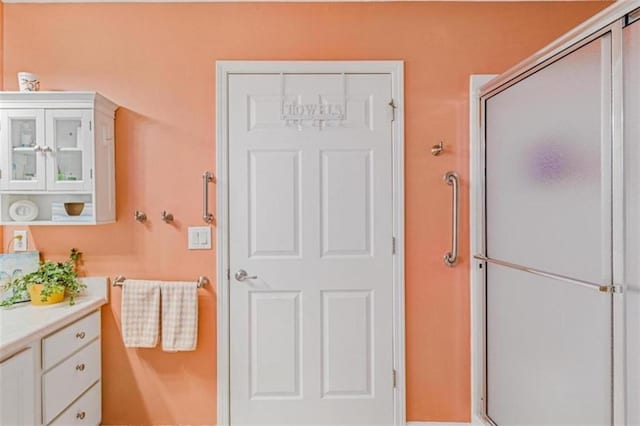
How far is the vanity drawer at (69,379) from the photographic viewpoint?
185 centimetres

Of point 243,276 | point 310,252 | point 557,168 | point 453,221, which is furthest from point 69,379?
point 557,168

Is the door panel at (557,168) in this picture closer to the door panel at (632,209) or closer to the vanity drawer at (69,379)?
the door panel at (632,209)

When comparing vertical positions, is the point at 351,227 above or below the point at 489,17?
below

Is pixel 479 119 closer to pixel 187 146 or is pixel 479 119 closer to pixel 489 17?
pixel 489 17

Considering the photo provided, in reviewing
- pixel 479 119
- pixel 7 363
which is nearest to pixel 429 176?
pixel 479 119

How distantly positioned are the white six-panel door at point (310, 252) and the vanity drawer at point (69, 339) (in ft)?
2.45

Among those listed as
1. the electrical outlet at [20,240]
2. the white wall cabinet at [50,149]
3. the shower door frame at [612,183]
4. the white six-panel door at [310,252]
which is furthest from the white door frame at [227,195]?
the electrical outlet at [20,240]

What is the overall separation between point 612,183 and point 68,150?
7.92ft

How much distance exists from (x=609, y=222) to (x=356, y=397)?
1598mm

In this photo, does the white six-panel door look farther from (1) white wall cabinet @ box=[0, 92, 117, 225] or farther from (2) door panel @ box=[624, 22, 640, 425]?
(2) door panel @ box=[624, 22, 640, 425]

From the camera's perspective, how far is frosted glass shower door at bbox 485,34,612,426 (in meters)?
1.44

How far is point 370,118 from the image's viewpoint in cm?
234

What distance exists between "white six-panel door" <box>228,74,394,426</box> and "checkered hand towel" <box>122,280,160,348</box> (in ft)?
1.36

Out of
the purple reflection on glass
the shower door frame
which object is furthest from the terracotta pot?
the purple reflection on glass
